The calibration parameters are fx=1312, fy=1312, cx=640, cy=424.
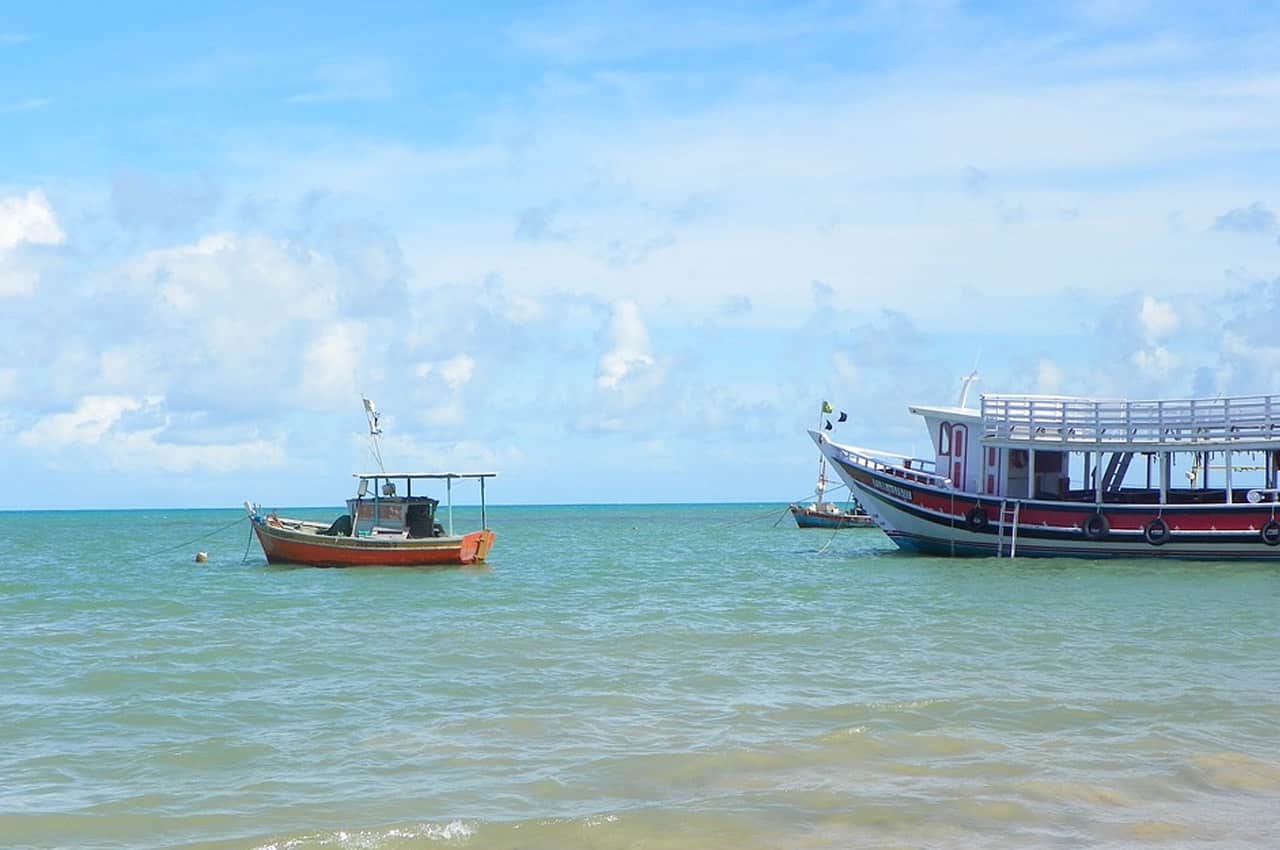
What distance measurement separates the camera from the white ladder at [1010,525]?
3212cm

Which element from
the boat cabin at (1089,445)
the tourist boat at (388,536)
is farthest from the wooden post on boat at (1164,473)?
the tourist boat at (388,536)

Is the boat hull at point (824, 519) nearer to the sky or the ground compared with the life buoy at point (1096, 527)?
nearer to the ground

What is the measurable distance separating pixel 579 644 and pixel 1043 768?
945 cm

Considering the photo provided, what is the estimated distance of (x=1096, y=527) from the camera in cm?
3133

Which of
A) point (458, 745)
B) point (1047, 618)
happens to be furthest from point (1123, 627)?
point (458, 745)

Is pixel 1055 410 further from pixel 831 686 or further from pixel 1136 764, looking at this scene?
pixel 1136 764

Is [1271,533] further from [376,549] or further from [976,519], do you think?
[376,549]

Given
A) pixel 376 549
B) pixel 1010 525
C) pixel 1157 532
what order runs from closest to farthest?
1. pixel 1157 532
2. pixel 1010 525
3. pixel 376 549

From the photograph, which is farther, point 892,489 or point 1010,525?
point 892,489

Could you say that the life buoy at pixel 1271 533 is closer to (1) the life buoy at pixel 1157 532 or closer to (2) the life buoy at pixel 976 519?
(1) the life buoy at pixel 1157 532

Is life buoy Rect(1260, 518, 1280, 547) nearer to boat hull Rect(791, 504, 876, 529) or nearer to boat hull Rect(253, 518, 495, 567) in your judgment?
boat hull Rect(253, 518, 495, 567)

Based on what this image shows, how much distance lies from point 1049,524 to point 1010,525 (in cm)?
93

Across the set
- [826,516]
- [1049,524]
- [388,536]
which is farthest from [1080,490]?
[826,516]

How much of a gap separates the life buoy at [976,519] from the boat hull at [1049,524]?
1.0 inches
